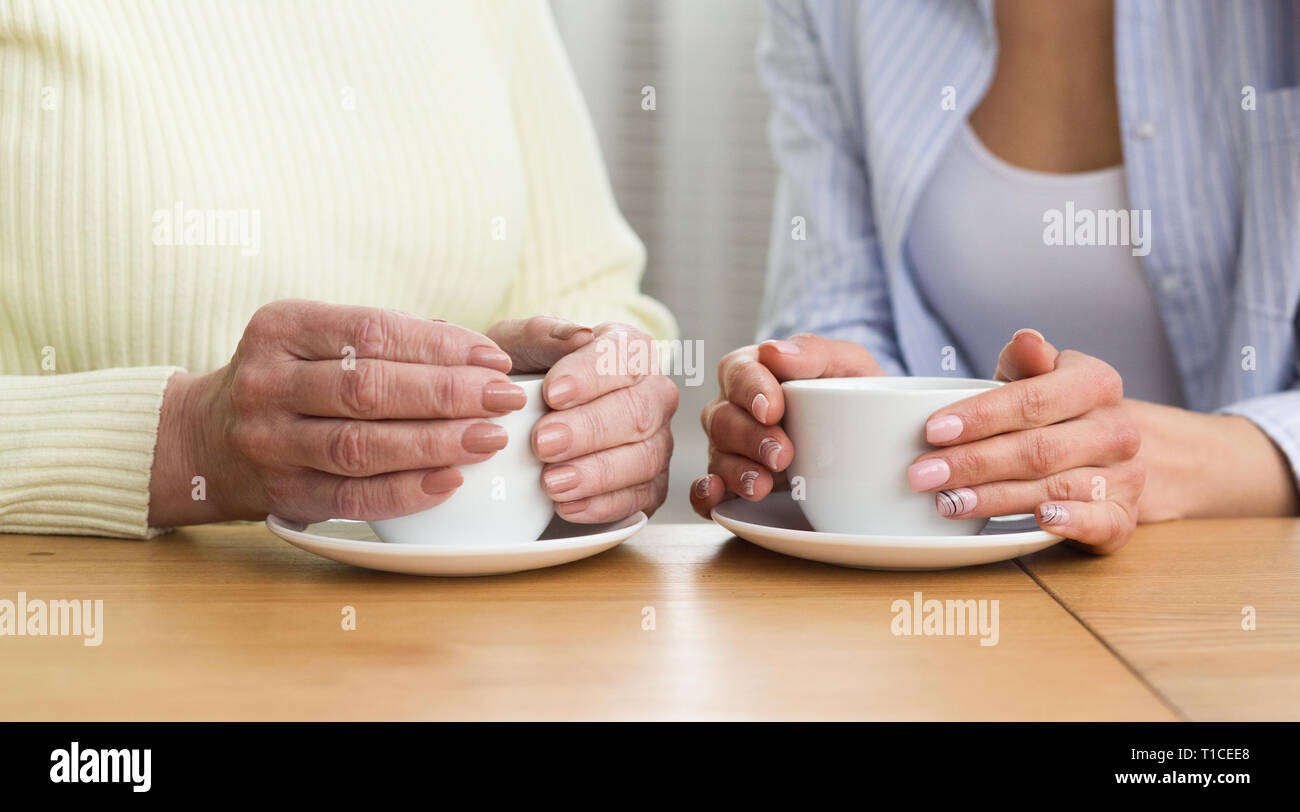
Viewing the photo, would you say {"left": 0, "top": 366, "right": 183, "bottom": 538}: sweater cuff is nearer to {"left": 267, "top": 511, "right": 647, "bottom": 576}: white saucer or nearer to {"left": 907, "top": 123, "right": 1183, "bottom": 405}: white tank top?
{"left": 267, "top": 511, "right": 647, "bottom": 576}: white saucer

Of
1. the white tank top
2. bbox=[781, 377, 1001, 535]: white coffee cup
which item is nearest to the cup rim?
bbox=[781, 377, 1001, 535]: white coffee cup

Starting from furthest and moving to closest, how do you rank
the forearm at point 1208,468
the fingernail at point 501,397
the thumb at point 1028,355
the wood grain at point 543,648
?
the forearm at point 1208,468
the thumb at point 1028,355
the fingernail at point 501,397
the wood grain at point 543,648

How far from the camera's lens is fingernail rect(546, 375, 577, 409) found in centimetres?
59

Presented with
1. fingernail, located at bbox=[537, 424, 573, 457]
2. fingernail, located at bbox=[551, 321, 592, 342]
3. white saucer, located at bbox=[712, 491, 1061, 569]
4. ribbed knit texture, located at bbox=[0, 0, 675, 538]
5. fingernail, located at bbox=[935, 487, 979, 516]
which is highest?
ribbed knit texture, located at bbox=[0, 0, 675, 538]

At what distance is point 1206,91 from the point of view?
1.16 meters

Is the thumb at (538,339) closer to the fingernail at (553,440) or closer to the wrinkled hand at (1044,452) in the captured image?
the fingernail at (553,440)

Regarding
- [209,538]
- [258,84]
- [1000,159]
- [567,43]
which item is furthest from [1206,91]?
[567,43]

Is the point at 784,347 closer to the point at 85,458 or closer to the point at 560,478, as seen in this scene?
the point at 560,478

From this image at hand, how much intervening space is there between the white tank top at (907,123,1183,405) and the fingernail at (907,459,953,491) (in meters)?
0.76

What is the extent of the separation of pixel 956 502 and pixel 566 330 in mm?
271

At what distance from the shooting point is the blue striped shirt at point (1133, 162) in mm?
1108

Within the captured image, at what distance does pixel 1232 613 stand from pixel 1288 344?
0.72 metres

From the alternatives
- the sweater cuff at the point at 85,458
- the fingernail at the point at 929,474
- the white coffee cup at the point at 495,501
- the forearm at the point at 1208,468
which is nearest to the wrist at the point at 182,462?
the sweater cuff at the point at 85,458

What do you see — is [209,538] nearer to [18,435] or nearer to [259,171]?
[18,435]
